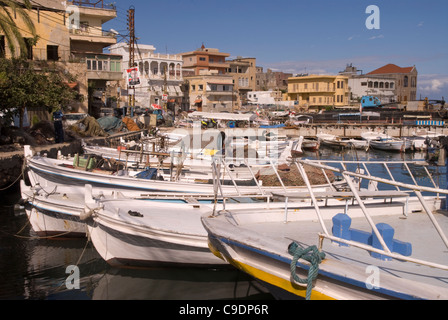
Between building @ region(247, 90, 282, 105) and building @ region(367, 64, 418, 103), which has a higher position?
building @ region(367, 64, 418, 103)

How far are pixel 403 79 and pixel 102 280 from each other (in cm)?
7849

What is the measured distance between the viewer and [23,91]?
67.3ft

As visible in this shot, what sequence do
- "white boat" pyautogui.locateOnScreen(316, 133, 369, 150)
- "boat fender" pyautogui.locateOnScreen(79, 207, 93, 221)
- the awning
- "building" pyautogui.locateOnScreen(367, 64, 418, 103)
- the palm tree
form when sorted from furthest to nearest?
"building" pyautogui.locateOnScreen(367, 64, 418, 103), "white boat" pyautogui.locateOnScreen(316, 133, 369, 150), the awning, the palm tree, "boat fender" pyautogui.locateOnScreen(79, 207, 93, 221)

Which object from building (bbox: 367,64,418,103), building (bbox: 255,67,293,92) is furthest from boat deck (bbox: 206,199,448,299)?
building (bbox: 255,67,293,92)

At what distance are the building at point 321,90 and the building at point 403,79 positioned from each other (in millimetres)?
10916

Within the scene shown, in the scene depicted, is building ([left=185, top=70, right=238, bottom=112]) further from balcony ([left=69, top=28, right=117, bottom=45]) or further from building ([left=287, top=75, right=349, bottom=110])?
balcony ([left=69, top=28, right=117, bottom=45])

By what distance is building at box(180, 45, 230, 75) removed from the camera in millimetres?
69938

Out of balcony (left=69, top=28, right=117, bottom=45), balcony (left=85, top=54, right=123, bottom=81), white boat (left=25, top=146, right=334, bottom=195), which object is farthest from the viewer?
balcony (left=69, top=28, right=117, bottom=45)

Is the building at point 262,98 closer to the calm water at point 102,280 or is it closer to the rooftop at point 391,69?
the rooftop at point 391,69

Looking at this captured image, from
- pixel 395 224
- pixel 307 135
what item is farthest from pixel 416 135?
pixel 395 224

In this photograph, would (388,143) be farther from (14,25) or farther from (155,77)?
(155,77)

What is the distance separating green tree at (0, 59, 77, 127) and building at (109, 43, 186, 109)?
27.6 meters

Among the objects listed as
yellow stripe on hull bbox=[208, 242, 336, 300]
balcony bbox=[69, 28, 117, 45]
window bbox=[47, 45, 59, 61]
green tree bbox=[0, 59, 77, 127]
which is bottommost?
yellow stripe on hull bbox=[208, 242, 336, 300]
